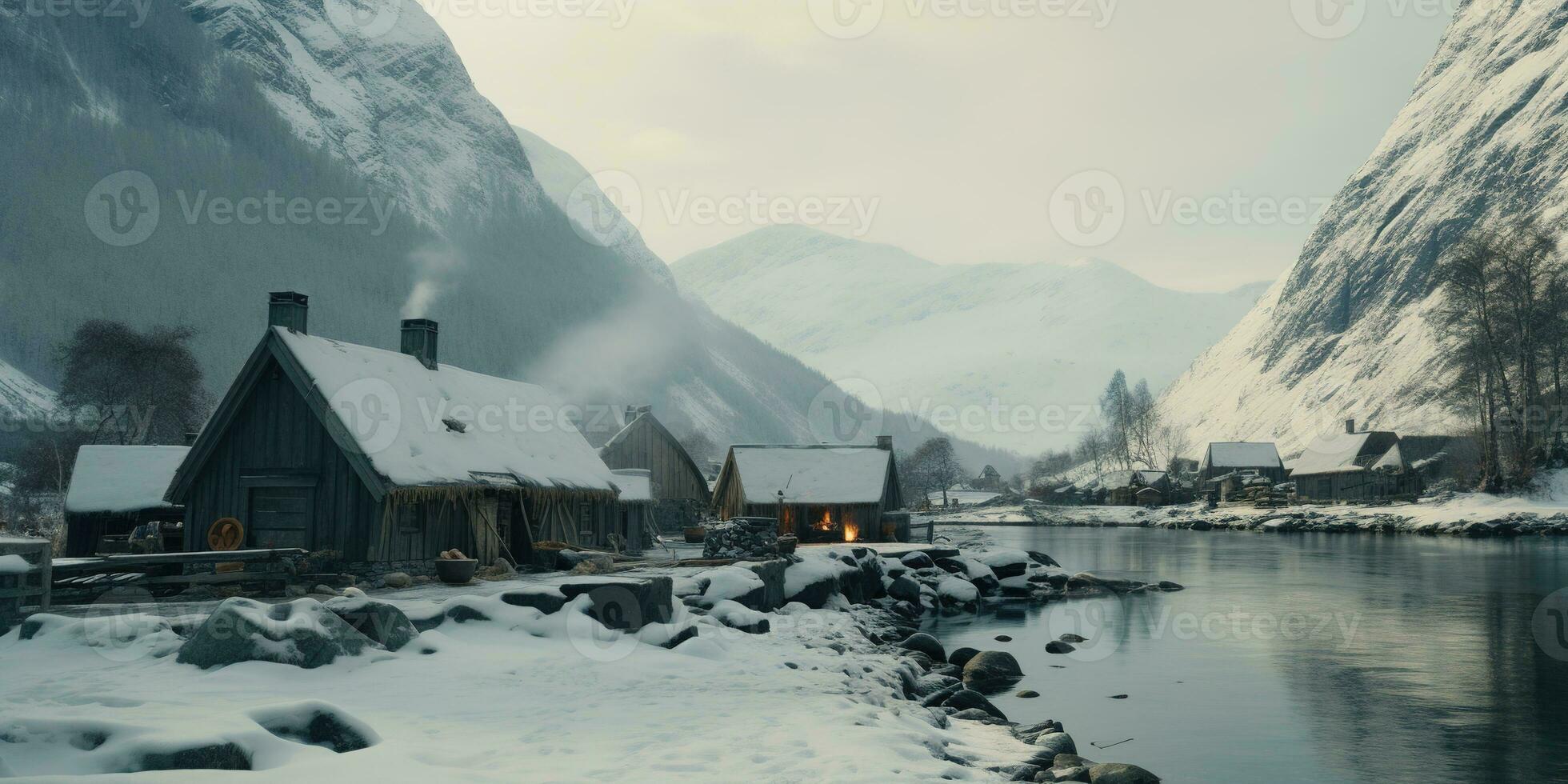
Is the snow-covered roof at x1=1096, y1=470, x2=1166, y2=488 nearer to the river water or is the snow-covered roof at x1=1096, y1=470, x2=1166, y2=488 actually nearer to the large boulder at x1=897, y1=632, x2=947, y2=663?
the river water

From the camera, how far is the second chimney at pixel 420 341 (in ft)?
108

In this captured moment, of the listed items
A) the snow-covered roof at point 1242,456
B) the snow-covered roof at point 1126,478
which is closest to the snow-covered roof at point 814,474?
the snow-covered roof at point 1242,456

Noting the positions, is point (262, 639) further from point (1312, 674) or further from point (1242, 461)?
point (1242, 461)

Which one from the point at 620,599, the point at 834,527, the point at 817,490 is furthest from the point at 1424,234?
the point at 620,599

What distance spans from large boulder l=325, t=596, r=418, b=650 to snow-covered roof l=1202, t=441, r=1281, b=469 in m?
140

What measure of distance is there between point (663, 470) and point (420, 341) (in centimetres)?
3412

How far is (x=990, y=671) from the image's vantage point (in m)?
24.0

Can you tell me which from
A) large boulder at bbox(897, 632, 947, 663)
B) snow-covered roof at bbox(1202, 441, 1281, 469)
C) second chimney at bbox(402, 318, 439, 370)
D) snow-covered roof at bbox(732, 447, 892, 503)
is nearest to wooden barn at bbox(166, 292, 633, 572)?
second chimney at bbox(402, 318, 439, 370)

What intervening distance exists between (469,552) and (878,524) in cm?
3091

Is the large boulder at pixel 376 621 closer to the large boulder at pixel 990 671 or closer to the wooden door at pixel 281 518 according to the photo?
the wooden door at pixel 281 518

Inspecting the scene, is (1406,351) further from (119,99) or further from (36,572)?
(119,99)

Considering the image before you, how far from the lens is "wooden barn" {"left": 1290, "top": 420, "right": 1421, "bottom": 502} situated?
11038 centimetres

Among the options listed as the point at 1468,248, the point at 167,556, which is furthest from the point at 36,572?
the point at 1468,248

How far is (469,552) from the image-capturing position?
28.6 meters
